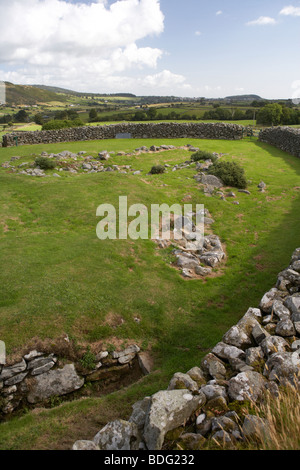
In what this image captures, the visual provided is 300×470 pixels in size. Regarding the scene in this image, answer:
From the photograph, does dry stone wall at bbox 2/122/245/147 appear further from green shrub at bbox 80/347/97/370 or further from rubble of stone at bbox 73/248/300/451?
rubble of stone at bbox 73/248/300/451

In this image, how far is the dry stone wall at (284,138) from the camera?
37.6 metres

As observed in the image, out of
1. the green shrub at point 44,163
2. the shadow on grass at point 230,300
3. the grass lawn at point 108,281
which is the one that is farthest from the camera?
the green shrub at point 44,163

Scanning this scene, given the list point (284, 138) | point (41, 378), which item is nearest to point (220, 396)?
point (41, 378)

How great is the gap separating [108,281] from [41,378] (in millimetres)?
4585

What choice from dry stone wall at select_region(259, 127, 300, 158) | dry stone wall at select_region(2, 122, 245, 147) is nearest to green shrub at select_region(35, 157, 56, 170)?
dry stone wall at select_region(2, 122, 245, 147)

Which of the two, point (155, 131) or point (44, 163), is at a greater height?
point (155, 131)

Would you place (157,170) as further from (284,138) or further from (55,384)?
(284,138)

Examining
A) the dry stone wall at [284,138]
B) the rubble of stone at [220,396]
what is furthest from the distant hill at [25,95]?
the rubble of stone at [220,396]

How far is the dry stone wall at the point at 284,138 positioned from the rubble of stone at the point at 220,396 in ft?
117

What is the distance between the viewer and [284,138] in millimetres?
41562

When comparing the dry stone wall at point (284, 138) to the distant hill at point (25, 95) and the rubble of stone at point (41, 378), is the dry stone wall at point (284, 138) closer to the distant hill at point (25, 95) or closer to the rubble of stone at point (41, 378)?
the rubble of stone at point (41, 378)

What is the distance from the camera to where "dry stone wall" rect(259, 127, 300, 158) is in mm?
37625

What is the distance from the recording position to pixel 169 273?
1376cm

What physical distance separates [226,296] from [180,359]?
4444 mm
